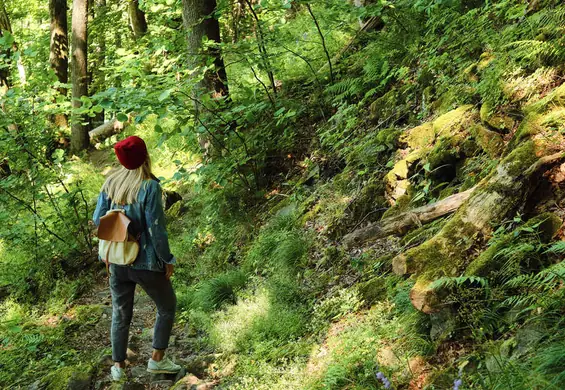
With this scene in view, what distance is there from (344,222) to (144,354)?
2.75 m

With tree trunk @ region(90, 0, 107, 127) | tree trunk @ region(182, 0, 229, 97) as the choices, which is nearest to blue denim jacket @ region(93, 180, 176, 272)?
tree trunk @ region(182, 0, 229, 97)

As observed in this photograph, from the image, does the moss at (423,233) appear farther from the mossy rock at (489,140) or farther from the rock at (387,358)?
the rock at (387,358)

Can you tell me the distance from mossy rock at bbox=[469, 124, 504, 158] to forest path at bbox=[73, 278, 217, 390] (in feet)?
11.1

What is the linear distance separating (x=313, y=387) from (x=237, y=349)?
1.62 metres

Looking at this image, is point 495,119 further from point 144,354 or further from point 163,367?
point 144,354

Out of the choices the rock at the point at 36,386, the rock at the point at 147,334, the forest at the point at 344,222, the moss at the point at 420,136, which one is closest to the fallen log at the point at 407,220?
the forest at the point at 344,222

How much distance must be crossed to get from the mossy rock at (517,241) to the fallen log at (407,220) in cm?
78

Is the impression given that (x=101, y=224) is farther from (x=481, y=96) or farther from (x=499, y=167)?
(x=481, y=96)

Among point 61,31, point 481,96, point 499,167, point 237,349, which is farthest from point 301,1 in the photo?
point 61,31

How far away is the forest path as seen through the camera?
202 inches

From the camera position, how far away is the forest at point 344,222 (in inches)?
137

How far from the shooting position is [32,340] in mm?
6434

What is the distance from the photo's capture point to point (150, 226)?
4727 millimetres

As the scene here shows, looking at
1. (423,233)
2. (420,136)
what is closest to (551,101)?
(423,233)
